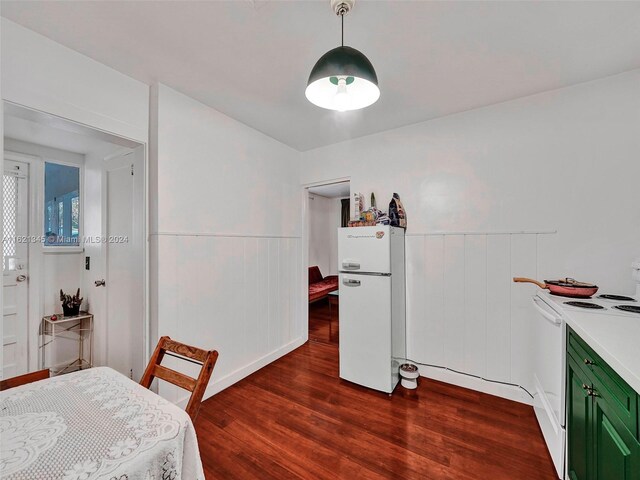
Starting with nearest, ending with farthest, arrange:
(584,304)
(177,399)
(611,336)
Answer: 1. (611,336)
2. (584,304)
3. (177,399)

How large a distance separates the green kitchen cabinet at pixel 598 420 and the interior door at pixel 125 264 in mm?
2627

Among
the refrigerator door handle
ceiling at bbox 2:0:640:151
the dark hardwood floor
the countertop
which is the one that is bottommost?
the dark hardwood floor

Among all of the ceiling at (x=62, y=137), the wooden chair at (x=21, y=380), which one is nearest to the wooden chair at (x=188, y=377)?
the wooden chair at (x=21, y=380)

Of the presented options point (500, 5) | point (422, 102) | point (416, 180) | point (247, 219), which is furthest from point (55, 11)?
point (416, 180)

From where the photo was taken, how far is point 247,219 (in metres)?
2.76

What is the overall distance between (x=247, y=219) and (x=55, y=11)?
5.90 feet

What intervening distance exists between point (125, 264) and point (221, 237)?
801 millimetres

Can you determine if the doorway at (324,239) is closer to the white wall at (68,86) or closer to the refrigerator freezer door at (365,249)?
the refrigerator freezer door at (365,249)

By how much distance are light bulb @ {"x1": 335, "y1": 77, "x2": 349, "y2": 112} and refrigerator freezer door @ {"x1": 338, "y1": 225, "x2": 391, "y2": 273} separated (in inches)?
48.4

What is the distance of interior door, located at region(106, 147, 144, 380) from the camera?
2068 millimetres

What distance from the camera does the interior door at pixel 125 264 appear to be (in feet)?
6.79

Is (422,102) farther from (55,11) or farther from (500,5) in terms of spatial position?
(55,11)

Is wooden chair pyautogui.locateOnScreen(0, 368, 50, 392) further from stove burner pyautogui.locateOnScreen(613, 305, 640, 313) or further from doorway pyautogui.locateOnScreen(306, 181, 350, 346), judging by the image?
doorway pyautogui.locateOnScreen(306, 181, 350, 346)

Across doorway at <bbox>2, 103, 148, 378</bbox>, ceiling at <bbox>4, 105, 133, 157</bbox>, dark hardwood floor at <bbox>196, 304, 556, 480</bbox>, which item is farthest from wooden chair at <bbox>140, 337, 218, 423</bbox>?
ceiling at <bbox>4, 105, 133, 157</bbox>
